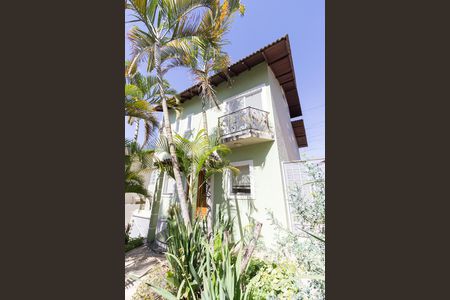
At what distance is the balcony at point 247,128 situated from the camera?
7391 millimetres

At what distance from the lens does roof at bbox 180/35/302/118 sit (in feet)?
26.1

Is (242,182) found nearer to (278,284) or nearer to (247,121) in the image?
(247,121)

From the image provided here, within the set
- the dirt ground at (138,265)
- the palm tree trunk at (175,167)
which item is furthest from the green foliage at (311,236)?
the dirt ground at (138,265)

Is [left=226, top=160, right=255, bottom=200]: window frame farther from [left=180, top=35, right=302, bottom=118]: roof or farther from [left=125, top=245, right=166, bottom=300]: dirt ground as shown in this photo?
[left=180, top=35, right=302, bottom=118]: roof

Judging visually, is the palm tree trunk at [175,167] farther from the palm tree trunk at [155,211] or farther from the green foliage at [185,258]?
the palm tree trunk at [155,211]

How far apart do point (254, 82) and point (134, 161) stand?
256 inches

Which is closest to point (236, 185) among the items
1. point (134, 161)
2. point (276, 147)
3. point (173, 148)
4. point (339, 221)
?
point (276, 147)

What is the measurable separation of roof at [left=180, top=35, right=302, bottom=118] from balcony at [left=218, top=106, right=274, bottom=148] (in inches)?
100

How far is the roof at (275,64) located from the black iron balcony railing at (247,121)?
8.32 ft

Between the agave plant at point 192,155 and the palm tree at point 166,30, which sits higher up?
the palm tree at point 166,30

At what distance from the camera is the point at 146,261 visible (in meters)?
6.94

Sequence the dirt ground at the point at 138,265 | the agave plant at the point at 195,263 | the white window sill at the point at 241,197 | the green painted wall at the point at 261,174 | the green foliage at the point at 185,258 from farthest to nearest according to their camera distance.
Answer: the white window sill at the point at 241,197, the green painted wall at the point at 261,174, the dirt ground at the point at 138,265, the green foliage at the point at 185,258, the agave plant at the point at 195,263

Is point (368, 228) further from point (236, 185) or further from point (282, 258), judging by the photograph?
point (236, 185)

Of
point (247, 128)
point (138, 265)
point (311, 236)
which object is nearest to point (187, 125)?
point (247, 128)
